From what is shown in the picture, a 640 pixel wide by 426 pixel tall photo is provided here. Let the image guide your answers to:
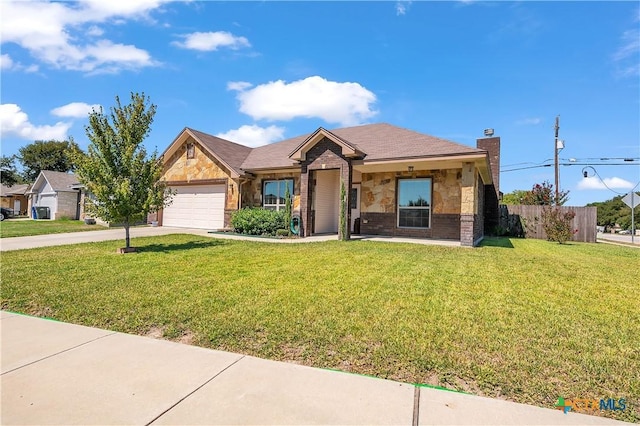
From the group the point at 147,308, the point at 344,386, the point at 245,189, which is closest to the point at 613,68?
the point at 245,189

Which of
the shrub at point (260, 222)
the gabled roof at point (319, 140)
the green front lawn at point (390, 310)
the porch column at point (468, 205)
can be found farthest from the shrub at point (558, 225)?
the shrub at point (260, 222)

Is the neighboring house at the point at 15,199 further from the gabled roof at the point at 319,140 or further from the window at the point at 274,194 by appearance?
the gabled roof at the point at 319,140

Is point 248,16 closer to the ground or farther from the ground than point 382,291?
farther from the ground

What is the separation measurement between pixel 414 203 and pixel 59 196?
3221 centimetres

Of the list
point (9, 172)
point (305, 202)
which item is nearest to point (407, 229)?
point (305, 202)

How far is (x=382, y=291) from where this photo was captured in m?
5.38

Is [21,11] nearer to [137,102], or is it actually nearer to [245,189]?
[137,102]

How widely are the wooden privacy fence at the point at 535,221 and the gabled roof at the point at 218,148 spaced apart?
49.5ft

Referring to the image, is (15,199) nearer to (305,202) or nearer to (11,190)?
(11,190)

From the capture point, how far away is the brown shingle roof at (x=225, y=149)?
16.9 metres

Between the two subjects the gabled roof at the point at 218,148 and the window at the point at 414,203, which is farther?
the gabled roof at the point at 218,148

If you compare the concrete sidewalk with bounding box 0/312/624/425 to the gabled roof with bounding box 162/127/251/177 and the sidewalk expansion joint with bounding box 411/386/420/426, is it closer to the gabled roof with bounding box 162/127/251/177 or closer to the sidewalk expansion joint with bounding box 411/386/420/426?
the sidewalk expansion joint with bounding box 411/386/420/426

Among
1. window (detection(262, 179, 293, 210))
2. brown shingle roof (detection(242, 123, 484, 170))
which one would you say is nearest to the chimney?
brown shingle roof (detection(242, 123, 484, 170))

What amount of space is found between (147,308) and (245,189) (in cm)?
1238
